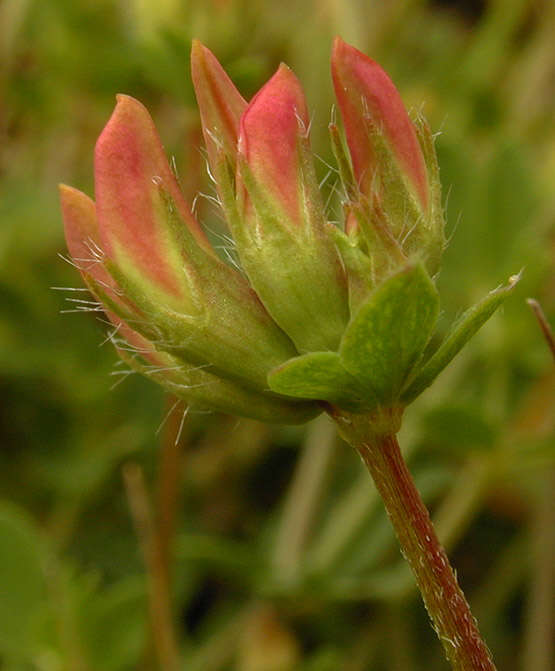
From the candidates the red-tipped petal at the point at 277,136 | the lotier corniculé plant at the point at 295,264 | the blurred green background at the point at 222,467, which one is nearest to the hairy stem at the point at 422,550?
the lotier corniculé plant at the point at 295,264

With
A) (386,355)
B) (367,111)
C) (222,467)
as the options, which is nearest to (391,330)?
(386,355)

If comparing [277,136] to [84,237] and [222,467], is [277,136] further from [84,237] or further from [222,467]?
[222,467]

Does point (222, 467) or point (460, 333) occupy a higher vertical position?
point (460, 333)

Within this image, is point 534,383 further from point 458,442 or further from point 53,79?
point 53,79

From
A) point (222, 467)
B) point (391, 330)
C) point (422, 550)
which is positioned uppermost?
point (391, 330)

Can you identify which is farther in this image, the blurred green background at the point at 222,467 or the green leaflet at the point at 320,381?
the blurred green background at the point at 222,467

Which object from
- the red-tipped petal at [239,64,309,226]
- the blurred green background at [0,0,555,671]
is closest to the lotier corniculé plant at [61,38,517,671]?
the red-tipped petal at [239,64,309,226]

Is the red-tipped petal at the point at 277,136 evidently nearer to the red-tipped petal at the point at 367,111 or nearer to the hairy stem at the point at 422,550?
the red-tipped petal at the point at 367,111
